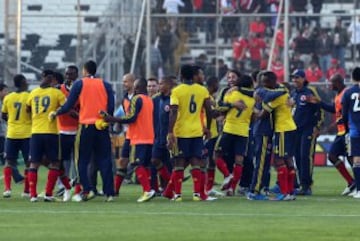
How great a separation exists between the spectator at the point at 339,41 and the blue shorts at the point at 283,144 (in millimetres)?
15599

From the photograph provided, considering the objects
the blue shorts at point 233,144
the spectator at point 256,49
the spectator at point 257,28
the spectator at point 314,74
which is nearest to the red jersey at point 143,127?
the blue shorts at point 233,144

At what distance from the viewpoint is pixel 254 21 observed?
127 feet

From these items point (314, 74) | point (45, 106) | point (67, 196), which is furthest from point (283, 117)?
point (314, 74)

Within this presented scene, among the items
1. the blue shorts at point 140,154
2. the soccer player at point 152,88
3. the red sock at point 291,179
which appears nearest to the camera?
the blue shorts at point 140,154

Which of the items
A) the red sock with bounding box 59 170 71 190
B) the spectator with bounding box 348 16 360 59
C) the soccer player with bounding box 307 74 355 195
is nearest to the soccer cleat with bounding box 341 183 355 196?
the soccer player with bounding box 307 74 355 195

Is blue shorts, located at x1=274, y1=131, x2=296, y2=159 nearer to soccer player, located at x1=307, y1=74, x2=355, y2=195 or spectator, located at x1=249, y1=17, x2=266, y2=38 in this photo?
soccer player, located at x1=307, y1=74, x2=355, y2=195

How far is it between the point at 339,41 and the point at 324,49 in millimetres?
519

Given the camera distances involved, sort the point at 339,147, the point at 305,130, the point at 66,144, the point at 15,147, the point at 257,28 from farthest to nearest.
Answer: the point at 257,28 → the point at 339,147 → the point at 305,130 → the point at 15,147 → the point at 66,144

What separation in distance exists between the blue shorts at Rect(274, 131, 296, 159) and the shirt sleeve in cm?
354

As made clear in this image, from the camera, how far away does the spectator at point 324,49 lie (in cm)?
3819

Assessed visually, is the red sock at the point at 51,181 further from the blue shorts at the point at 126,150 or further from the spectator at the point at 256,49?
the spectator at the point at 256,49

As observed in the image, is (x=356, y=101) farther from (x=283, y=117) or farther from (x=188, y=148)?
(x=188, y=148)

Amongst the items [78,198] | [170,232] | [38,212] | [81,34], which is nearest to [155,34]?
[81,34]

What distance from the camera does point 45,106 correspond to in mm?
22406
